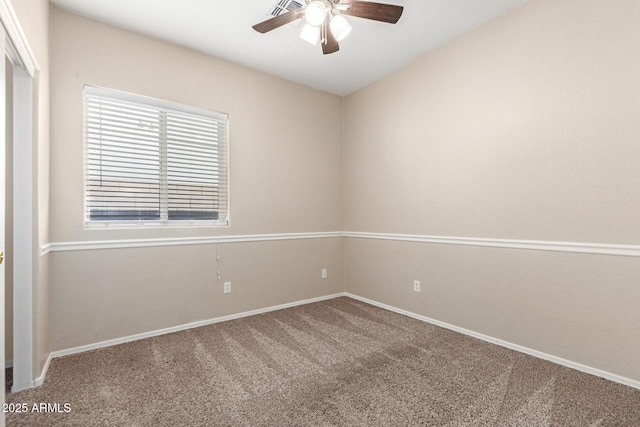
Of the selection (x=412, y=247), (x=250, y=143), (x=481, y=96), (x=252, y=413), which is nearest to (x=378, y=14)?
(x=481, y=96)

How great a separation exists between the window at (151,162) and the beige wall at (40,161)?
1.16 ft

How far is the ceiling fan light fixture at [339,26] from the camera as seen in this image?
205 centimetres

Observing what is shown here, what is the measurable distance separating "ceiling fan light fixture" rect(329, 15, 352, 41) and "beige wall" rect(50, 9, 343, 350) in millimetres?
1508

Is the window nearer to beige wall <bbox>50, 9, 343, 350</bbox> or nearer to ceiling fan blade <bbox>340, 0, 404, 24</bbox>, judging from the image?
beige wall <bbox>50, 9, 343, 350</bbox>

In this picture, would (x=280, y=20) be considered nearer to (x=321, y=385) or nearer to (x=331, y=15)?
→ (x=331, y=15)

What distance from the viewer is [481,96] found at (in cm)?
269

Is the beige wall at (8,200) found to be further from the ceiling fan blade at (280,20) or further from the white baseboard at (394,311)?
the ceiling fan blade at (280,20)

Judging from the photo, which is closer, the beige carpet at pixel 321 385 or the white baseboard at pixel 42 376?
the beige carpet at pixel 321 385

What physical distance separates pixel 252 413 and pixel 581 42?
315 centimetres

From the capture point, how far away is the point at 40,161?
200cm

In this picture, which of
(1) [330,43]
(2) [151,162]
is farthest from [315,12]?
(2) [151,162]

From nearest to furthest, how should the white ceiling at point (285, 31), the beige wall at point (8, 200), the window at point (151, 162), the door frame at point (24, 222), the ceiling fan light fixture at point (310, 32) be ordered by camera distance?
the door frame at point (24, 222) < the beige wall at point (8, 200) < the ceiling fan light fixture at point (310, 32) < the white ceiling at point (285, 31) < the window at point (151, 162)

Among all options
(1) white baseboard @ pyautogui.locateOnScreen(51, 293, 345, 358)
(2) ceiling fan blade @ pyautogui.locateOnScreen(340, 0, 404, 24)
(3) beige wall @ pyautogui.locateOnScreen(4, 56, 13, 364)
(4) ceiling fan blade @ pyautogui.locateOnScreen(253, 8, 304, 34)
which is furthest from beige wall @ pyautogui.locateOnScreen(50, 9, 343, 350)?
(2) ceiling fan blade @ pyautogui.locateOnScreen(340, 0, 404, 24)

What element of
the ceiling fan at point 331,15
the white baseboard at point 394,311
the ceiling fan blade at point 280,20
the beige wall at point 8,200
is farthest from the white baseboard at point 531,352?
the beige wall at point 8,200
